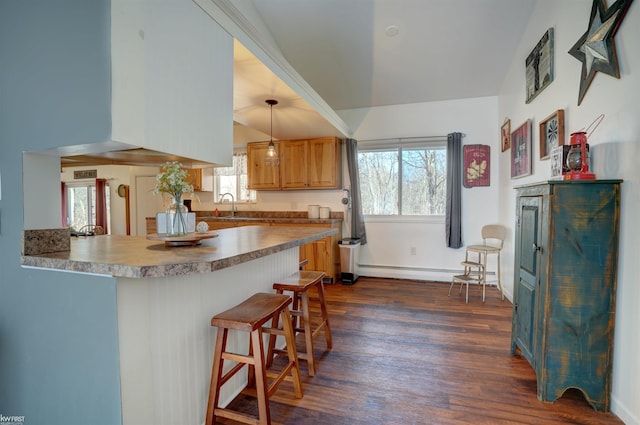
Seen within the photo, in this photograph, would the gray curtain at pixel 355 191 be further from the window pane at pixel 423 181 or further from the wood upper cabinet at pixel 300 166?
the window pane at pixel 423 181

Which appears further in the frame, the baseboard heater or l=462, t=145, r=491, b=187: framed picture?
the baseboard heater

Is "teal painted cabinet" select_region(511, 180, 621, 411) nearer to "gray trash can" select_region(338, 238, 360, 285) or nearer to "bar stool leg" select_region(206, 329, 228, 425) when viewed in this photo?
"bar stool leg" select_region(206, 329, 228, 425)

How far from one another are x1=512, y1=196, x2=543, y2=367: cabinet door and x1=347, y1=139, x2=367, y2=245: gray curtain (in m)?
2.53

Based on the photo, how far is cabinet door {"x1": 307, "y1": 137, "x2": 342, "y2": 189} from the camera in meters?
4.61

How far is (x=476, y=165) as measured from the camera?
433 centimetres

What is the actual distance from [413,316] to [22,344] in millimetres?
2985

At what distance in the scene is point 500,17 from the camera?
127 inches

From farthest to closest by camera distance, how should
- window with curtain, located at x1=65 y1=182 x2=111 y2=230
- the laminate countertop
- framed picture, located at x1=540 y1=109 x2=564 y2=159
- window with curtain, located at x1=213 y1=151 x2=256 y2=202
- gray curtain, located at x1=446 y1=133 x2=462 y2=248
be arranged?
window with curtain, located at x1=65 y1=182 x2=111 y2=230 → window with curtain, located at x1=213 y1=151 x2=256 y2=202 → gray curtain, located at x1=446 y1=133 x2=462 y2=248 → framed picture, located at x1=540 y1=109 x2=564 y2=159 → the laminate countertop

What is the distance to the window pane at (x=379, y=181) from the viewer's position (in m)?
4.77

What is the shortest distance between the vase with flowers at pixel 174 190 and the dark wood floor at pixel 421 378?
112 centimetres

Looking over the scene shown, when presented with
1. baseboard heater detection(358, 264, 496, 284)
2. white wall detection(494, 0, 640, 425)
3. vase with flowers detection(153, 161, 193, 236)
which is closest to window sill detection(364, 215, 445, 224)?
baseboard heater detection(358, 264, 496, 284)

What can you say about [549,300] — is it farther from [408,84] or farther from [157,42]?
[408,84]

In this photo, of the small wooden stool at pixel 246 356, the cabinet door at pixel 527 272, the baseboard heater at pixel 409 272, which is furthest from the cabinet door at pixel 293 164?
the small wooden stool at pixel 246 356

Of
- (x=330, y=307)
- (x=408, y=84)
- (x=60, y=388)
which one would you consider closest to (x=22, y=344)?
(x=60, y=388)
